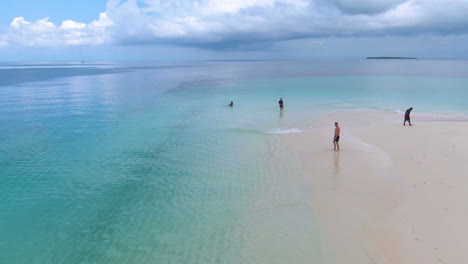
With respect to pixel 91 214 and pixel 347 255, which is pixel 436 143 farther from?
pixel 91 214

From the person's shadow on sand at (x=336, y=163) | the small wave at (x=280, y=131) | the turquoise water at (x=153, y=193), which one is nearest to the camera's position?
the turquoise water at (x=153, y=193)

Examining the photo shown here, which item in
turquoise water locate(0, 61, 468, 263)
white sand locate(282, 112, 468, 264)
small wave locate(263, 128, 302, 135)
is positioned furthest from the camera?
small wave locate(263, 128, 302, 135)

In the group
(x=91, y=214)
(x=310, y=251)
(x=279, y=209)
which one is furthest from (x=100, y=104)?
(x=310, y=251)

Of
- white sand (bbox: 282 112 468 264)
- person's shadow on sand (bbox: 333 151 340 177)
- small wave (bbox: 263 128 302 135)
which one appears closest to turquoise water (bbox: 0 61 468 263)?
small wave (bbox: 263 128 302 135)

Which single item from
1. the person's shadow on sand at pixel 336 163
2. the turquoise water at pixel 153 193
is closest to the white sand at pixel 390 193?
the person's shadow on sand at pixel 336 163

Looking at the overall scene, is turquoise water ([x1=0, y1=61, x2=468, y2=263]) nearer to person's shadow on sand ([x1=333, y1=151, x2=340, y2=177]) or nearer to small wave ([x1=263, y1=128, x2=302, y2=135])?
small wave ([x1=263, y1=128, x2=302, y2=135])

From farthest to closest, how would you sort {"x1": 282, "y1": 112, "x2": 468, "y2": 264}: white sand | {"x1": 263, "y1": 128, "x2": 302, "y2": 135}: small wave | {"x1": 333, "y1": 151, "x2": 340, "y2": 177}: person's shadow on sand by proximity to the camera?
{"x1": 263, "y1": 128, "x2": 302, "y2": 135}: small wave
{"x1": 333, "y1": 151, "x2": 340, "y2": 177}: person's shadow on sand
{"x1": 282, "y1": 112, "x2": 468, "y2": 264}: white sand

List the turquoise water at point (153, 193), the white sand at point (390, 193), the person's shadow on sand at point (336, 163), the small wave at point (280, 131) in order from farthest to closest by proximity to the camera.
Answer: the small wave at point (280, 131), the person's shadow on sand at point (336, 163), the turquoise water at point (153, 193), the white sand at point (390, 193)

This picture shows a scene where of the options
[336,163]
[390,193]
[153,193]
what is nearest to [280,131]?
[336,163]

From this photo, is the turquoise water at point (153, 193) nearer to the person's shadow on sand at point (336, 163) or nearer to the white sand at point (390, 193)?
the white sand at point (390, 193)
